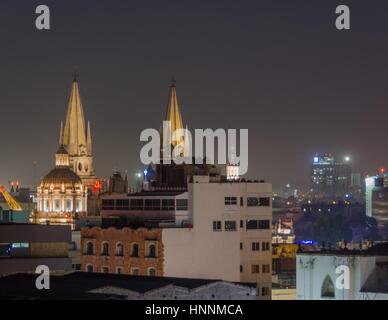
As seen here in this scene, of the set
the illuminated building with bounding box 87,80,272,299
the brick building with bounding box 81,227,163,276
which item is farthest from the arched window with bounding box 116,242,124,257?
the illuminated building with bounding box 87,80,272,299

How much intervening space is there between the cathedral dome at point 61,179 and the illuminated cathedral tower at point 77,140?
790 centimetres

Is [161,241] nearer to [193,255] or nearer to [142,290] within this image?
[193,255]

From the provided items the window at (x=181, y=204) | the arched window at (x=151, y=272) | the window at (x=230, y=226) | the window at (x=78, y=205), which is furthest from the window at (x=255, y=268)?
the window at (x=78, y=205)

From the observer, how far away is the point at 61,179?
6048 inches

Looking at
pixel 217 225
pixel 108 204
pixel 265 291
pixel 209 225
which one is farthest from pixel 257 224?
pixel 108 204

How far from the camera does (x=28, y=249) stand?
277 feet

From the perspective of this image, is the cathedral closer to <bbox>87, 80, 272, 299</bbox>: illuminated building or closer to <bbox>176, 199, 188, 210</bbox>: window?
<bbox>87, 80, 272, 299</bbox>: illuminated building

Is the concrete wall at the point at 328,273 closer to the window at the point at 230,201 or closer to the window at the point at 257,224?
the window at the point at 230,201

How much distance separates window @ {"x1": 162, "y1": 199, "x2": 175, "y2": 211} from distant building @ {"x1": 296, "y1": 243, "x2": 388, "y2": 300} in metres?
9.05

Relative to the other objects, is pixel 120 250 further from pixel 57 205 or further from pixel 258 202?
pixel 57 205

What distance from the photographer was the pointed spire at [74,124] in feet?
534

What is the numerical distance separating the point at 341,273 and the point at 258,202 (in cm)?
1273
